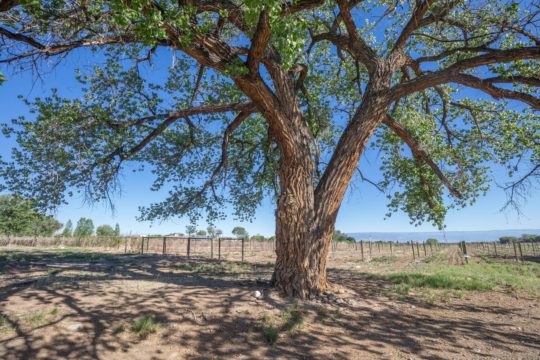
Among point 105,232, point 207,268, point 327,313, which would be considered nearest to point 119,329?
point 327,313

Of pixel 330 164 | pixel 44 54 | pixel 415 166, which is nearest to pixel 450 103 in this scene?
pixel 415 166

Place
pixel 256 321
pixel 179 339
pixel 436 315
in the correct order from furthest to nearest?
pixel 436 315
pixel 256 321
pixel 179 339

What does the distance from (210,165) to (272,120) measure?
18.4ft

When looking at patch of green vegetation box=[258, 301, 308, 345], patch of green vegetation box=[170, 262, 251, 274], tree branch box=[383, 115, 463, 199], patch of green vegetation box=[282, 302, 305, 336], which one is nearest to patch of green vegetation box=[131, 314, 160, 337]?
patch of green vegetation box=[258, 301, 308, 345]

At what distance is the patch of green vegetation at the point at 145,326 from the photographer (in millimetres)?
3849

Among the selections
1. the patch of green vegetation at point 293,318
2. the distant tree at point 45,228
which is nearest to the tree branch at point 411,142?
the patch of green vegetation at point 293,318

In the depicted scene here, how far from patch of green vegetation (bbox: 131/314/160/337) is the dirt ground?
0.15ft

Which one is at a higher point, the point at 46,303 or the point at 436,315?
the point at 46,303

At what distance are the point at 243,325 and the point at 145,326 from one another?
4.37 ft

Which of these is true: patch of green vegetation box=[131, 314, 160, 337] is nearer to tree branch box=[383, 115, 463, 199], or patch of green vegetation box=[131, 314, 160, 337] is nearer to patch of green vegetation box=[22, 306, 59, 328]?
patch of green vegetation box=[22, 306, 59, 328]

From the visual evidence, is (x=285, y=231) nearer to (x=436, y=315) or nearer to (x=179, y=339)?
(x=179, y=339)

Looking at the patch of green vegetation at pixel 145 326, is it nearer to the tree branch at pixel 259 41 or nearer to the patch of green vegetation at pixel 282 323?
the patch of green vegetation at pixel 282 323

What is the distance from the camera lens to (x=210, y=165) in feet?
35.6

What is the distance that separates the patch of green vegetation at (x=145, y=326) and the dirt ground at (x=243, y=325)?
4 cm
